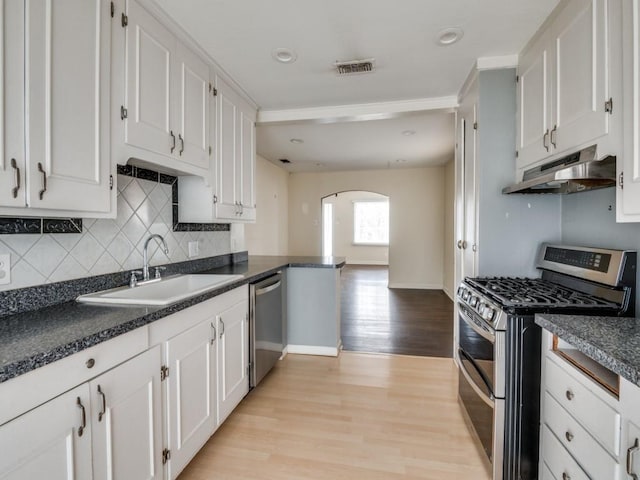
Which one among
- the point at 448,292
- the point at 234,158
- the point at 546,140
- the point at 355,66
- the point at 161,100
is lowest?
the point at 448,292

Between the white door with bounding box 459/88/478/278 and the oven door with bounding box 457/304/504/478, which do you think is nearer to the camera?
the oven door with bounding box 457/304/504/478

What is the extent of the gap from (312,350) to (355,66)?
A: 2524 millimetres

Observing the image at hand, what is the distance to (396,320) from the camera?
4320 millimetres

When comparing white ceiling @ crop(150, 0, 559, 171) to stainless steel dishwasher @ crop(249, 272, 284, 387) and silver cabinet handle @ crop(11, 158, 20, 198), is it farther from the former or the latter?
stainless steel dishwasher @ crop(249, 272, 284, 387)

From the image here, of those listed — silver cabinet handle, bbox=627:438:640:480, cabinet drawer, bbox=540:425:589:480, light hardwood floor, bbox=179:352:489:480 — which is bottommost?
light hardwood floor, bbox=179:352:489:480

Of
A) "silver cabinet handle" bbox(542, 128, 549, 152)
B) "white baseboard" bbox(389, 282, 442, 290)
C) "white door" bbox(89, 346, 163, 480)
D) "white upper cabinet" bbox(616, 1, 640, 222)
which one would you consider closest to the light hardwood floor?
"white door" bbox(89, 346, 163, 480)

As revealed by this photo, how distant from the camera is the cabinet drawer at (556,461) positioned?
1.13 metres

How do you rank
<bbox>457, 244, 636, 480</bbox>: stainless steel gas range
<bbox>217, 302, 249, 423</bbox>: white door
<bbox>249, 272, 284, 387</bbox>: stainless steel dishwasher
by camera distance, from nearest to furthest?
<bbox>457, 244, 636, 480</bbox>: stainless steel gas range, <bbox>217, 302, 249, 423</bbox>: white door, <bbox>249, 272, 284, 387</bbox>: stainless steel dishwasher

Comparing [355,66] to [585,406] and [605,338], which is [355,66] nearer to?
[605,338]

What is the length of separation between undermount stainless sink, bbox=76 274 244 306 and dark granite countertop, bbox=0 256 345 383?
5 centimetres

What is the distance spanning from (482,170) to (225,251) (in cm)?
226

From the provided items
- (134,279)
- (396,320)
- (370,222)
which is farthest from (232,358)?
(370,222)

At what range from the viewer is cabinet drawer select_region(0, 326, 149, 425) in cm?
81

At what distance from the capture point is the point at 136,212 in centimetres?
197
